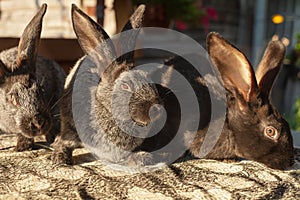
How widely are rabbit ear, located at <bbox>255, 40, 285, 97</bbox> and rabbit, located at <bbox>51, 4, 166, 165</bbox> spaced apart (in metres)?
0.72

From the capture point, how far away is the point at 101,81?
2.43 meters

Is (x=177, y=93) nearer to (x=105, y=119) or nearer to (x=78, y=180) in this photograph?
(x=105, y=119)

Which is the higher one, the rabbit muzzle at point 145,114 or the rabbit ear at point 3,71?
the rabbit ear at point 3,71

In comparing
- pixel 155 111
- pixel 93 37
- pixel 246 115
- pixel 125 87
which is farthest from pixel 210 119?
pixel 93 37

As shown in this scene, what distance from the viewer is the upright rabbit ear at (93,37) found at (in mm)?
2350

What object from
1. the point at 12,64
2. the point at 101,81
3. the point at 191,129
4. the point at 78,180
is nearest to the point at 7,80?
the point at 12,64

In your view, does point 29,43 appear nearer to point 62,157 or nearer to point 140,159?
point 62,157

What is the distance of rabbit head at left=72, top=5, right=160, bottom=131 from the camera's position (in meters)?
2.26

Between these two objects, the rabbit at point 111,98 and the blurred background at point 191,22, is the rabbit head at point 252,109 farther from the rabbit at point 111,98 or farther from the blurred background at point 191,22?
the blurred background at point 191,22

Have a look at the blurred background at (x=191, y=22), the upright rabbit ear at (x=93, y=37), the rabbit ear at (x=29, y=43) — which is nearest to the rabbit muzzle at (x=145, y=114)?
the upright rabbit ear at (x=93, y=37)

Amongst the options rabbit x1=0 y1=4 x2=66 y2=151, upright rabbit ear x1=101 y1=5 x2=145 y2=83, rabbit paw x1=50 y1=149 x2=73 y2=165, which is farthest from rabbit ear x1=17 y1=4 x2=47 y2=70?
rabbit paw x1=50 y1=149 x2=73 y2=165

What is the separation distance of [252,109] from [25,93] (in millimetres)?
1402

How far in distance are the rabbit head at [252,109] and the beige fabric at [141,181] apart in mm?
112

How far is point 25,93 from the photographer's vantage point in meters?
2.37
